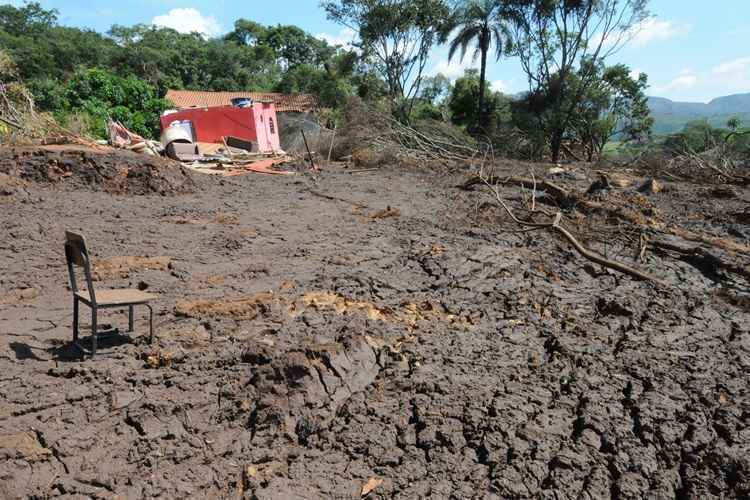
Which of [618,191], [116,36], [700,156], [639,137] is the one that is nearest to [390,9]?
[639,137]

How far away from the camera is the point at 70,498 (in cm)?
264

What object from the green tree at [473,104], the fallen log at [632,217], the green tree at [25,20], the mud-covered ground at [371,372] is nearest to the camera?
the mud-covered ground at [371,372]

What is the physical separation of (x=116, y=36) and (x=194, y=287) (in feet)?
192

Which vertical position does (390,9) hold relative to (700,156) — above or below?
above

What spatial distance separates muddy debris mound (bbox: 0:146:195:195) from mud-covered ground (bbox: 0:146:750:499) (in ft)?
6.87

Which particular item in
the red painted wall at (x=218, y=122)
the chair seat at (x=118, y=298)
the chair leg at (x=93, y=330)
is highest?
the red painted wall at (x=218, y=122)

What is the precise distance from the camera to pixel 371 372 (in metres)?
3.88

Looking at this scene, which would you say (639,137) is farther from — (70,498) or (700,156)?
(70,498)

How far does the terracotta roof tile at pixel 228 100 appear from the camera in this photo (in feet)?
103

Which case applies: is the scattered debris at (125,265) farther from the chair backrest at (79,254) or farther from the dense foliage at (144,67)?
the dense foliage at (144,67)

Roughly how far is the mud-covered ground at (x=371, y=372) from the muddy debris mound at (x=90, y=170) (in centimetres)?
209

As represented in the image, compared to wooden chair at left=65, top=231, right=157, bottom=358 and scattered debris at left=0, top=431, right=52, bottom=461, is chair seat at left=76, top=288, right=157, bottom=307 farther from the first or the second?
scattered debris at left=0, top=431, right=52, bottom=461

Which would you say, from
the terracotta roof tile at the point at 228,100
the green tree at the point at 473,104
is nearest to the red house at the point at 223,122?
the terracotta roof tile at the point at 228,100

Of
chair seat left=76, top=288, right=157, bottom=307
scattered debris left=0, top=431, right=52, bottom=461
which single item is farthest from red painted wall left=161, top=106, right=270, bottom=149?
scattered debris left=0, top=431, right=52, bottom=461
